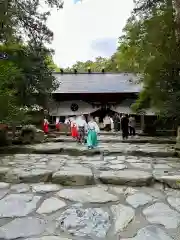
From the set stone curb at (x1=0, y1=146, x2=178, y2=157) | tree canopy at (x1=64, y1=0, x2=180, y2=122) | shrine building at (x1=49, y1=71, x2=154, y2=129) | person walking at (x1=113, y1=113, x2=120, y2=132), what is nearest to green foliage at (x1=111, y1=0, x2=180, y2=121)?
tree canopy at (x1=64, y1=0, x2=180, y2=122)

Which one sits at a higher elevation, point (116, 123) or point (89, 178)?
point (116, 123)

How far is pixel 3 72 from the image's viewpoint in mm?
7539

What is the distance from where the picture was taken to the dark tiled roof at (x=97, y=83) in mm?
23584

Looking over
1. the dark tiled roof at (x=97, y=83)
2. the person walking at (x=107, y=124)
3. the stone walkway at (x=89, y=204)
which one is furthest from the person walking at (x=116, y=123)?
the stone walkway at (x=89, y=204)

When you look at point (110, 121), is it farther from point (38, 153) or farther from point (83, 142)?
point (38, 153)

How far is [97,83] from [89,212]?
2287cm

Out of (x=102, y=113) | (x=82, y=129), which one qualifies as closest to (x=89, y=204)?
(x=82, y=129)

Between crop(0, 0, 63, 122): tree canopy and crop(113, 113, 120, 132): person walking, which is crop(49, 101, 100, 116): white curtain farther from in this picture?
crop(0, 0, 63, 122): tree canopy

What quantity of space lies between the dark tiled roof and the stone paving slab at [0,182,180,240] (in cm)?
1752

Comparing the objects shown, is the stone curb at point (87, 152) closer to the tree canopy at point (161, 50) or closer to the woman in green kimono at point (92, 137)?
the woman in green kimono at point (92, 137)

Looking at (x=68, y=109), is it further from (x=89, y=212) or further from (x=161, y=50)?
(x=89, y=212)

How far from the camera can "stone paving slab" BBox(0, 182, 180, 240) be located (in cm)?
315

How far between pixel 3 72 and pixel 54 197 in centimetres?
459

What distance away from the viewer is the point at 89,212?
12.0ft
